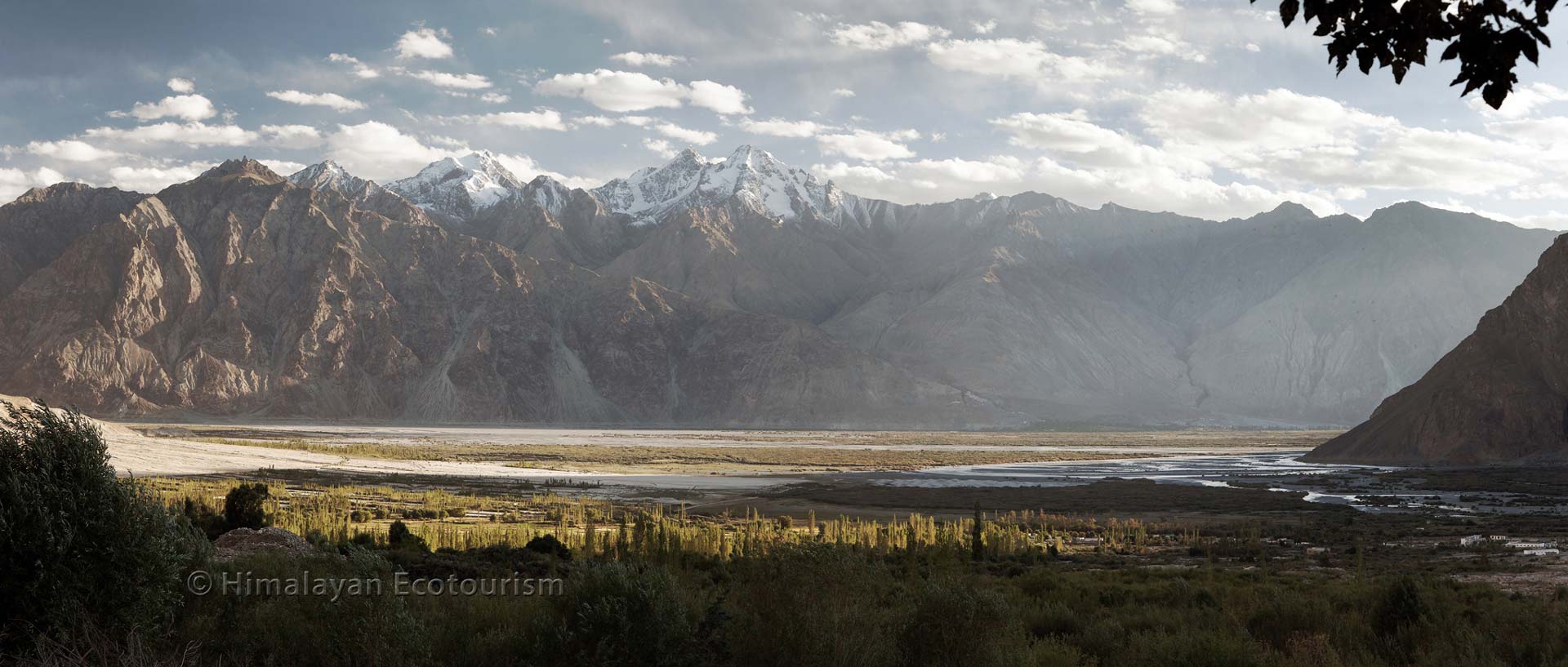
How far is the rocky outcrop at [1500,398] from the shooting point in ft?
270

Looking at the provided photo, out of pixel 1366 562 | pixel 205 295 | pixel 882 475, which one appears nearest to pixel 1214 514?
pixel 1366 562

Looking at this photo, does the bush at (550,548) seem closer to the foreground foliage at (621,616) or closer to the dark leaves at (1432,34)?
the foreground foliage at (621,616)

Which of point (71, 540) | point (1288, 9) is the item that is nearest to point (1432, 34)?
point (1288, 9)

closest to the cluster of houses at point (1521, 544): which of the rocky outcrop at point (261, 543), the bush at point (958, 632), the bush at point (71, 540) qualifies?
the bush at point (958, 632)

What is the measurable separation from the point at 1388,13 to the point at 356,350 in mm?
207234

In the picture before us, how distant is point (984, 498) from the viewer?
53.8 metres

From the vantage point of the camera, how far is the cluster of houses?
97.6ft

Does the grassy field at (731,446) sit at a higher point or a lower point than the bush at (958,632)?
lower

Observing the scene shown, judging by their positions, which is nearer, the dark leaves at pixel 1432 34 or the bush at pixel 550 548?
the dark leaves at pixel 1432 34

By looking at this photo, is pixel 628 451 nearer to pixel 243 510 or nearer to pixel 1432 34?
pixel 243 510

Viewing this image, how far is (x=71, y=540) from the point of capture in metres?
9.51

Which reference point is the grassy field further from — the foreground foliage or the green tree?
the foreground foliage

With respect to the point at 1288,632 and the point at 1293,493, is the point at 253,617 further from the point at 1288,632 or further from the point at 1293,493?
the point at 1293,493

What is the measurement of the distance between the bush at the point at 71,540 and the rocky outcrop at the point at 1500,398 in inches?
3741
